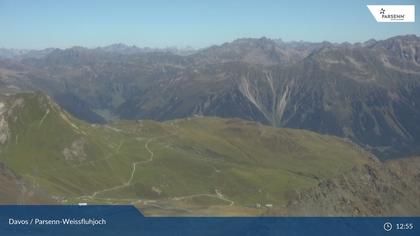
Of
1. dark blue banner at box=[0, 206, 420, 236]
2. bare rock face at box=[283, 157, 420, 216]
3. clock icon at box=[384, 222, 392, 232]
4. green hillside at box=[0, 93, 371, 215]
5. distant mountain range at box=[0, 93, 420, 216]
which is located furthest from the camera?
green hillside at box=[0, 93, 371, 215]

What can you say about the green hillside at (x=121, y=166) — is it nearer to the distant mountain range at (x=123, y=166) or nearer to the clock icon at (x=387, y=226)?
the distant mountain range at (x=123, y=166)

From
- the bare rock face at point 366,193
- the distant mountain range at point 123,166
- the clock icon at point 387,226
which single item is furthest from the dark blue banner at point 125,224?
the distant mountain range at point 123,166

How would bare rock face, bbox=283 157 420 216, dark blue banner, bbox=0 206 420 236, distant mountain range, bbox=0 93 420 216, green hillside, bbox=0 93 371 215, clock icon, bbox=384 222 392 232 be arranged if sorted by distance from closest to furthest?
dark blue banner, bbox=0 206 420 236
clock icon, bbox=384 222 392 232
bare rock face, bbox=283 157 420 216
distant mountain range, bbox=0 93 420 216
green hillside, bbox=0 93 371 215

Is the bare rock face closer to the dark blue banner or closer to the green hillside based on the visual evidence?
the dark blue banner

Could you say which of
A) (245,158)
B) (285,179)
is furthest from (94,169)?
(245,158)

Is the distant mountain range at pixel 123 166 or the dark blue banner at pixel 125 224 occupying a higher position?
the dark blue banner at pixel 125 224

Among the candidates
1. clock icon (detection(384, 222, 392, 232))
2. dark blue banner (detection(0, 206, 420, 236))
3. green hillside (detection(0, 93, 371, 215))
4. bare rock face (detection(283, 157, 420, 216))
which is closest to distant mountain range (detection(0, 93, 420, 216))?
green hillside (detection(0, 93, 371, 215))

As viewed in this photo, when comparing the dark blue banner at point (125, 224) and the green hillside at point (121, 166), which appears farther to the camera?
the green hillside at point (121, 166)

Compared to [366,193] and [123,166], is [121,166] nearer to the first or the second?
[123,166]

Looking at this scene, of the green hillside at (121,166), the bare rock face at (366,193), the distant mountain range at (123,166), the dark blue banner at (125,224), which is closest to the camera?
the dark blue banner at (125,224)
